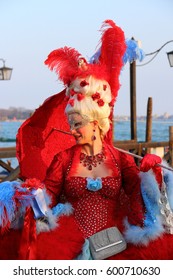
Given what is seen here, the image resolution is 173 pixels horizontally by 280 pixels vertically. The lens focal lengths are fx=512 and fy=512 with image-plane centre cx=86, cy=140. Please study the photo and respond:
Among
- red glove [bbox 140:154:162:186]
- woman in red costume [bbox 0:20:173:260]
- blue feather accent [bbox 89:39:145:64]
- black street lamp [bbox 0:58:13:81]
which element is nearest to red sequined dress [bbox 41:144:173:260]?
woman in red costume [bbox 0:20:173:260]

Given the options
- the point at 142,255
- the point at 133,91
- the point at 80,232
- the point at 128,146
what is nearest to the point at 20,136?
the point at 80,232

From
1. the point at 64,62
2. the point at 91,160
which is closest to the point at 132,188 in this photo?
the point at 91,160

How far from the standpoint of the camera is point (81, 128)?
314cm

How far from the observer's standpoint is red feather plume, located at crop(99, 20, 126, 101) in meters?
3.23

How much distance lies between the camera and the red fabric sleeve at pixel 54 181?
→ 3113 mm

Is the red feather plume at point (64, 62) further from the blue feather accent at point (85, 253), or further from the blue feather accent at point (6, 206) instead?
the blue feather accent at point (85, 253)

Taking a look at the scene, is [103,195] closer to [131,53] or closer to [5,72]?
[131,53]

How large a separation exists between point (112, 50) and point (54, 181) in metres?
0.90

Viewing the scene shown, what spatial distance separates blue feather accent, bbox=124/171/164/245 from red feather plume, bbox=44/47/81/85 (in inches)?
30.2

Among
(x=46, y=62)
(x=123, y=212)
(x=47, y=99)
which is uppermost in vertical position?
(x=46, y=62)

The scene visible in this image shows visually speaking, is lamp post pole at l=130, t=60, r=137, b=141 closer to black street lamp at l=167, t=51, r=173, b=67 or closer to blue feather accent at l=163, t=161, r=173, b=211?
black street lamp at l=167, t=51, r=173, b=67

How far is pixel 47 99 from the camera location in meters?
3.56
